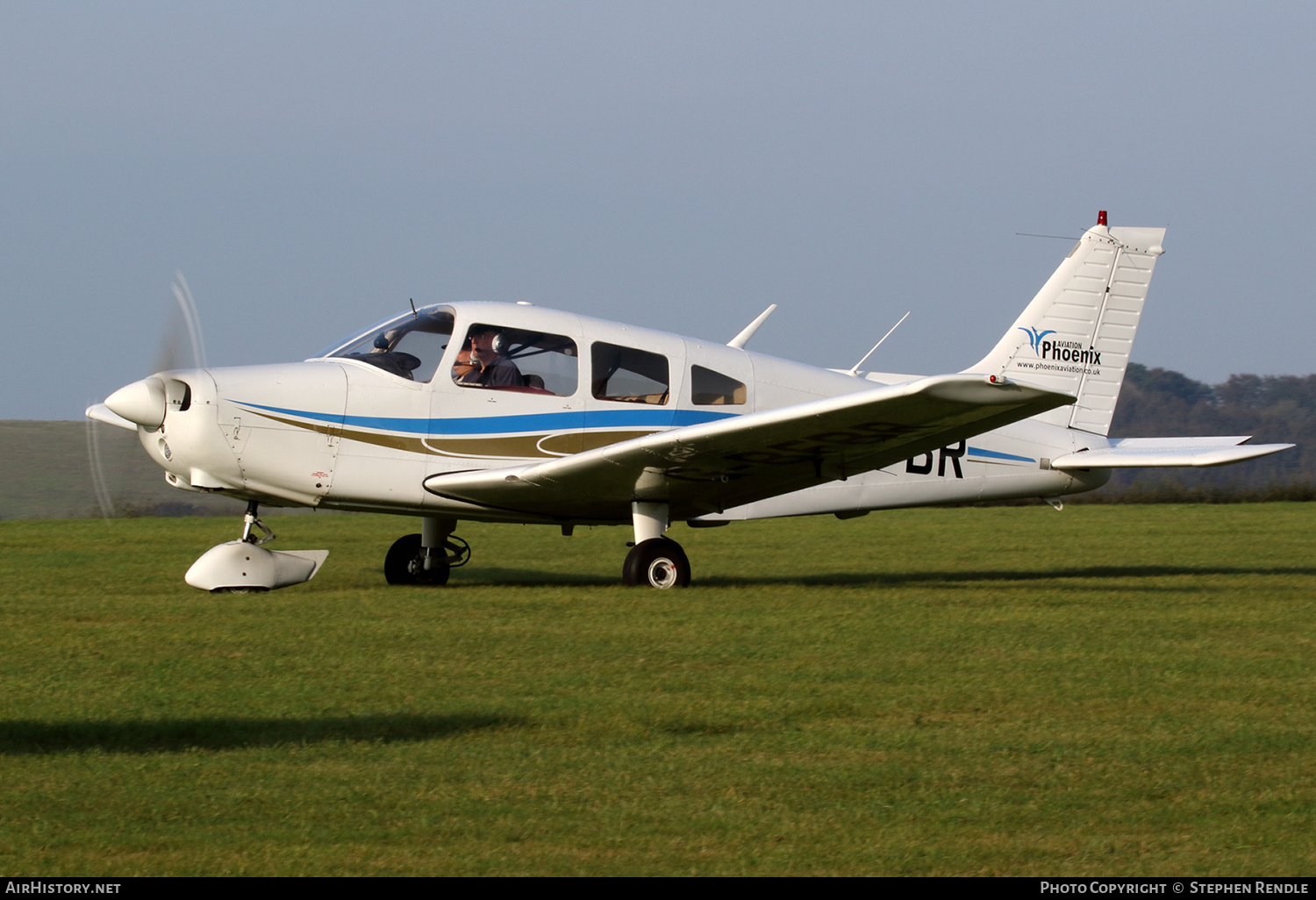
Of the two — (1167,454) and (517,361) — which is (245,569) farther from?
(1167,454)

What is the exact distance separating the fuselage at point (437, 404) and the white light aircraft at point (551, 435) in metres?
0.01

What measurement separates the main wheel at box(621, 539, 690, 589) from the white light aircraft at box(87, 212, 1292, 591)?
0.01m

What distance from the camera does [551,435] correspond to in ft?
32.2

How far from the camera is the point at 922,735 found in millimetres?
4855

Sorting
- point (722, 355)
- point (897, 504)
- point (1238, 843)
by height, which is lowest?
point (1238, 843)

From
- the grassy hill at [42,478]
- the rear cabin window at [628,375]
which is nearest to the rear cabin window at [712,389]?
the rear cabin window at [628,375]

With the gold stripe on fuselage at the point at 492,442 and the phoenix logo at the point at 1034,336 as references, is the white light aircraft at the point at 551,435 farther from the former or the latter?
the phoenix logo at the point at 1034,336

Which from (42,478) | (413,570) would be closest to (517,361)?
(413,570)

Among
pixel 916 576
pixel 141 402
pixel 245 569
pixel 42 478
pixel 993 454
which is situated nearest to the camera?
pixel 141 402

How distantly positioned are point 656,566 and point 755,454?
43.3 inches

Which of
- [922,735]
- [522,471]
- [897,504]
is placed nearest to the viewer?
[922,735]

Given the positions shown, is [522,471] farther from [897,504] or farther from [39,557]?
[39,557]
